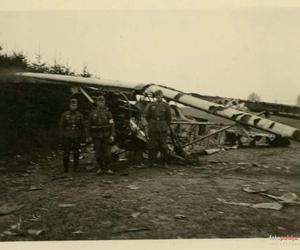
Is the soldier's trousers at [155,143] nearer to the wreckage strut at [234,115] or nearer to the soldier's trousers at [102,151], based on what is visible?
the wreckage strut at [234,115]

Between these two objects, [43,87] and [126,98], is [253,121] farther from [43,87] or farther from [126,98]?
[43,87]

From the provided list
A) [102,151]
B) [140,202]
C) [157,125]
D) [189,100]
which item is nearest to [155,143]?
[157,125]

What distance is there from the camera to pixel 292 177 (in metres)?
7.47

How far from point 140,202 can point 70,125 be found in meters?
2.53

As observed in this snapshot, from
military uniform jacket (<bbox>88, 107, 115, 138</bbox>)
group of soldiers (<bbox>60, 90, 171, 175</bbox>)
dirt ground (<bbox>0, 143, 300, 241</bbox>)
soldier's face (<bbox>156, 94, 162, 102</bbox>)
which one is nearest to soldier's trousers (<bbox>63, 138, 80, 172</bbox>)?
group of soldiers (<bbox>60, 90, 171, 175</bbox>)

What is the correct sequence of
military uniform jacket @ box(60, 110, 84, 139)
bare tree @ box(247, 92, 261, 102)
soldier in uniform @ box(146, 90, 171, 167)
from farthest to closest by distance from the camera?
bare tree @ box(247, 92, 261, 102), soldier in uniform @ box(146, 90, 171, 167), military uniform jacket @ box(60, 110, 84, 139)

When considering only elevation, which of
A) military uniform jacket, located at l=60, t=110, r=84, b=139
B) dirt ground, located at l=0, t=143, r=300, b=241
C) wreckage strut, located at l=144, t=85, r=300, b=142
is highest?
wreckage strut, located at l=144, t=85, r=300, b=142

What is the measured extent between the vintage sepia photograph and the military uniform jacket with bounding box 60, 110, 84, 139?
0.02 metres

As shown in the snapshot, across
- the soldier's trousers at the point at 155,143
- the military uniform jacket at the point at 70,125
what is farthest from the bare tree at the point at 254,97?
the military uniform jacket at the point at 70,125

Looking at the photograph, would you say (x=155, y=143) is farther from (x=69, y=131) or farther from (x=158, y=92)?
(x=69, y=131)

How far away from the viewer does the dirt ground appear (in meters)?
4.96

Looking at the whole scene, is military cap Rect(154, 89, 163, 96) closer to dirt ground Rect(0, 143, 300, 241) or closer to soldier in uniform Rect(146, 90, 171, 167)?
soldier in uniform Rect(146, 90, 171, 167)

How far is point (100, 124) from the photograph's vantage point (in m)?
7.50

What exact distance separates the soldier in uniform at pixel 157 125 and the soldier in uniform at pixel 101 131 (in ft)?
3.08
